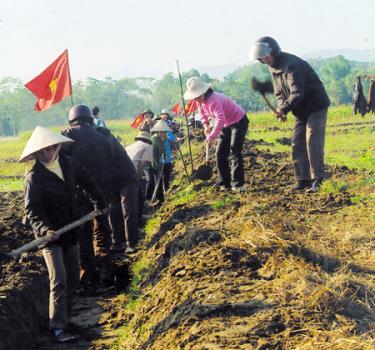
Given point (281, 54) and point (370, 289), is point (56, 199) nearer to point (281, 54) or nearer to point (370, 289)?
point (370, 289)

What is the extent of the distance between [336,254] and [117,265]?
3.48m

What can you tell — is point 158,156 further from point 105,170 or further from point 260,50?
point 260,50

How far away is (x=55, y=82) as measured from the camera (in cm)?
1141

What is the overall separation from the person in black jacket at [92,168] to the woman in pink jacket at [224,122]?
166 cm

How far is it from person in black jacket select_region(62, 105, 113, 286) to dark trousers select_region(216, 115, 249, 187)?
193 centimetres

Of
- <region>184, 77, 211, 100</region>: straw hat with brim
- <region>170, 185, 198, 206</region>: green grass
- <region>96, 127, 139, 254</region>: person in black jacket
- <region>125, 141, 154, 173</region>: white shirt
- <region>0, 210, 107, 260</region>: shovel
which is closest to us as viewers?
<region>0, 210, 107, 260</region>: shovel

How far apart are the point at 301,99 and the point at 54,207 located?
3514 mm

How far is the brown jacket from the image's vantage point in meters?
7.49

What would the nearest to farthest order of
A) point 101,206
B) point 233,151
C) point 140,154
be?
point 101,206 → point 233,151 → point 140,154

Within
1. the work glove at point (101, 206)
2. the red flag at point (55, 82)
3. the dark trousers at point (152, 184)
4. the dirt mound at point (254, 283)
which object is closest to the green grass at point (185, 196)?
the dark trousers at point (152, 184)

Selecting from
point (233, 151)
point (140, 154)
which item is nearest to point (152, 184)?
point (140, 154)

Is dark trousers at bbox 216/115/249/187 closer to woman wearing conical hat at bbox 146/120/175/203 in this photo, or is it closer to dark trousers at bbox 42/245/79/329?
woman wearing conical hat at bbox 146/120/175/203

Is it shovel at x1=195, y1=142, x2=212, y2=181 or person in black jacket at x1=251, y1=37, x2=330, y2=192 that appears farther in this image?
shovel at x1=195, y1=142, x2=212, y2=181

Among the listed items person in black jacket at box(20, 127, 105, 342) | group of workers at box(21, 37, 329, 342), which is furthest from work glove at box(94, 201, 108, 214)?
person in black jacket at box(20, 127, 105, 342)
